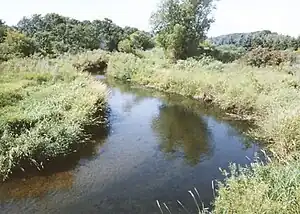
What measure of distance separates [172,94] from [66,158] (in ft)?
47.8

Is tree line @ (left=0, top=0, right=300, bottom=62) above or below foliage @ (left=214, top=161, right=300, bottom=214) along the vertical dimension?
above

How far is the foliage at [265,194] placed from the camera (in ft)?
18.4

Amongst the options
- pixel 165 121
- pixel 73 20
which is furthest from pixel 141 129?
pixel 73 20

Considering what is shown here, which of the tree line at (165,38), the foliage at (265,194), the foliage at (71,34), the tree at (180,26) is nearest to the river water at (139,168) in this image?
the foliage at (265,194)

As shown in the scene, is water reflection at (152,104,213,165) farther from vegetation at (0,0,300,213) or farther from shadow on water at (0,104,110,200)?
shadow on water at (0,104,110,200)

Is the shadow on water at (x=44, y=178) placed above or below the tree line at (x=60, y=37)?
below

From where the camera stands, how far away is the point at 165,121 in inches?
696

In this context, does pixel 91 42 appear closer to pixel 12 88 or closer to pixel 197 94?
pixel 197 94

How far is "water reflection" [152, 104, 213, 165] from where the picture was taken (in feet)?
43.5

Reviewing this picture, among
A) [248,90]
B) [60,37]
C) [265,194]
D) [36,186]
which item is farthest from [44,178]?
[60,37]

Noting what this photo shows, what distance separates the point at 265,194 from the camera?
604 centimetres

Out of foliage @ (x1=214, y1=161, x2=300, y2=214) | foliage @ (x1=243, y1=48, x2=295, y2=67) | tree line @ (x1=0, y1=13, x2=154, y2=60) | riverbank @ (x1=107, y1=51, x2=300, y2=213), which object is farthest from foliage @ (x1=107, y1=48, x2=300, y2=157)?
tree line @ (x1=0, y1=13, x2=154, y2=60)

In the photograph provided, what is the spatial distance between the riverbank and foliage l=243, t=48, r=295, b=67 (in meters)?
1.84

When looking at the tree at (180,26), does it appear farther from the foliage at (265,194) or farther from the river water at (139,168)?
the foliage at (265,194)
